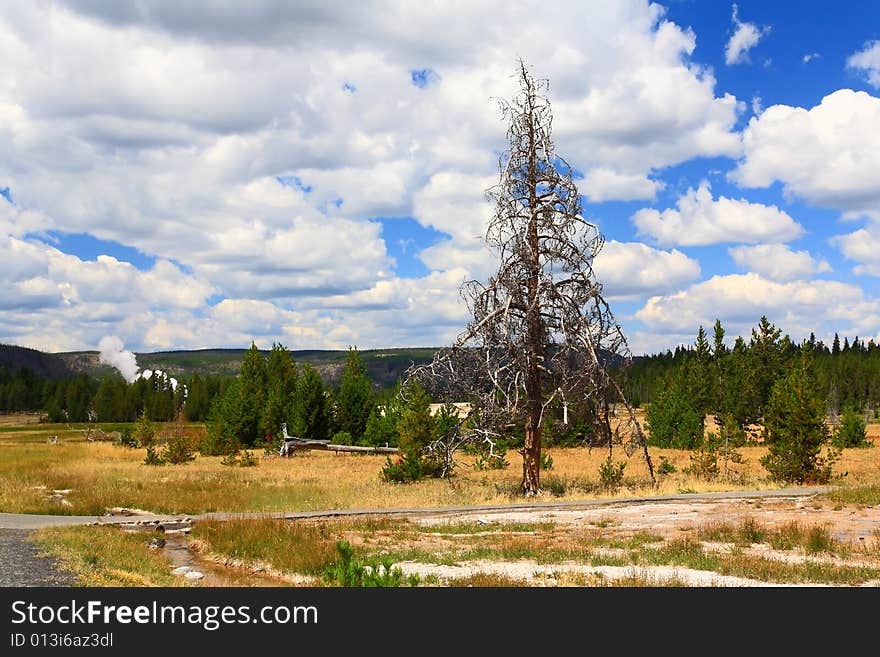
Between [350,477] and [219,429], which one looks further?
[219,429]

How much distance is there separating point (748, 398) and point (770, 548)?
56.4 metres

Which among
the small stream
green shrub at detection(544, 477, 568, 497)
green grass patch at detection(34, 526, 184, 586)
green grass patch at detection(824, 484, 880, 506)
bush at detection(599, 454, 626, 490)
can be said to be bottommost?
the small stream

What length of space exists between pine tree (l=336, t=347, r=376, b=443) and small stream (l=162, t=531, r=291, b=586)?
3600 centimetres

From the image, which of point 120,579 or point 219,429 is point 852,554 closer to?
point 120,579

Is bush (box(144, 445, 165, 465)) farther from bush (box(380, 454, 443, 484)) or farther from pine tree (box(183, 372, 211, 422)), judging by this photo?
pine tree (box(183, 372, 211, 422))

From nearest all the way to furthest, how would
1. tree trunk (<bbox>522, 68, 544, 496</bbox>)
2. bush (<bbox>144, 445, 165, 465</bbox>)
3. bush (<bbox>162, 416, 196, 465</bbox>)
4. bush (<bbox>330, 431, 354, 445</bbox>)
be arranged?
tree trunk (<bbox>522, 68, 544, 496</bbox>), bush (<bbox>144, 445, 165, 465</bbox>), bush (<bbox>162, 416, 196, 465</bbox>), bush (<bbox>330, 431, 354, 445</bbox>)

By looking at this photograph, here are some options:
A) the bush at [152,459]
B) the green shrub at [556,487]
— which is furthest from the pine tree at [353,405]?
the green shrub at [556,487]

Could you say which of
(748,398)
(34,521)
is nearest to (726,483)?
(34,521)

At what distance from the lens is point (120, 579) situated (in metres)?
10.9

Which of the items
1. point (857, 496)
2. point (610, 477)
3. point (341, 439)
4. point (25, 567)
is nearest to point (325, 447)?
point (341, 439)

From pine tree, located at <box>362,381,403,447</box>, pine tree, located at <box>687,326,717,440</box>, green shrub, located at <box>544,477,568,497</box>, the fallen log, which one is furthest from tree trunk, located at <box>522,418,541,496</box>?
pine tree, located at <box>687,326,717,440</box>

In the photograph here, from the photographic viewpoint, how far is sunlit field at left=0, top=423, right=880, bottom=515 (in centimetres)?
2184
